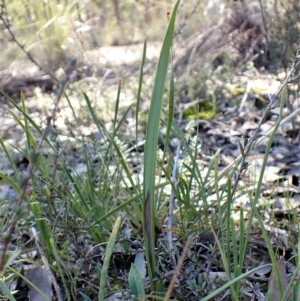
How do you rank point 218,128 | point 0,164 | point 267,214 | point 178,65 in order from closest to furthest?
point 267,214 < point 0,164 < point 218,128 < point 178,65

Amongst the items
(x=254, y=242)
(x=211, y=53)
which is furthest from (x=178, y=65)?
(x=254, y=242)

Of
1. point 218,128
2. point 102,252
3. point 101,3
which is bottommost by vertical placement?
point 218,128

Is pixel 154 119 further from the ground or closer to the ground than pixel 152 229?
further from the ground

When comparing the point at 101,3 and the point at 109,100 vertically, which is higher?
the point at 101,3

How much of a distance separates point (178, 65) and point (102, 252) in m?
2.23

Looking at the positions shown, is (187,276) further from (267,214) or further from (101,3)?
(101,3)

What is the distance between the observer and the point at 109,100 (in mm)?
2781

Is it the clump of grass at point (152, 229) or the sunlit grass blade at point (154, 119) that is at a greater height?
the sunlit grass blade at point (154, 119)

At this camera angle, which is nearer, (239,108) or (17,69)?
(239,108)

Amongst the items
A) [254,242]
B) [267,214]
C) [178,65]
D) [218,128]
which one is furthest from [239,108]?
[254,242]

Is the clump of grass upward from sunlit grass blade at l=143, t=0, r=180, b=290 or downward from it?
downward

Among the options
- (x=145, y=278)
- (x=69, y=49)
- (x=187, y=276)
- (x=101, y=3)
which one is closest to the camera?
(x=187, y=276)

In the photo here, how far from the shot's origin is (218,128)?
2732mm

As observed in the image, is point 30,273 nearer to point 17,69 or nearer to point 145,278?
point 145,278
